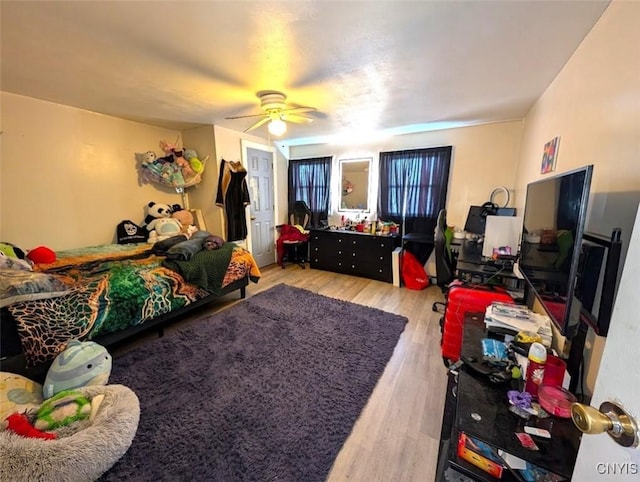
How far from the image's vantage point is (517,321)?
1478mm

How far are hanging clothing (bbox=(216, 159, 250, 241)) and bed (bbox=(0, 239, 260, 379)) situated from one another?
83 cm

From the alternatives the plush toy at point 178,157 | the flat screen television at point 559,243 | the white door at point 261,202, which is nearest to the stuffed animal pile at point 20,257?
the plush toy at point 178,157

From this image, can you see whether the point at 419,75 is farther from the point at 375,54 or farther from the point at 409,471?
the point at 409,471

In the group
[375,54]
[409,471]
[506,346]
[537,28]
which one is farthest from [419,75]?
[409,471]

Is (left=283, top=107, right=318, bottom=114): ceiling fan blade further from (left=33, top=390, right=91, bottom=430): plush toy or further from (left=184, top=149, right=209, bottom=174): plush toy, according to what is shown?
(left=33, top=390, right=91, bottom=430): plush toy

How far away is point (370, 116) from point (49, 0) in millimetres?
2699

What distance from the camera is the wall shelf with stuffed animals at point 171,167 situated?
135 inches

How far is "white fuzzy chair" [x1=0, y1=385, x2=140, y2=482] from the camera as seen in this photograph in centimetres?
106

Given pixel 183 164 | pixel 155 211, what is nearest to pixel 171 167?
pixel 183 164

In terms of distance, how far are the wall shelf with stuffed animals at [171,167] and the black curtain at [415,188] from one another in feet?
9.16

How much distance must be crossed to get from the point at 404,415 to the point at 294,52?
2.45m

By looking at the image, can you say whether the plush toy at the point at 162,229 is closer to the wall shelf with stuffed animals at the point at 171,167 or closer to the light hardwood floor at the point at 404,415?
the wall shelf with stuffed animals at the point at 171,167

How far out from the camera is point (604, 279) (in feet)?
2.96

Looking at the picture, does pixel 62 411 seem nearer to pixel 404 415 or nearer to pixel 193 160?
pixel 404 415
